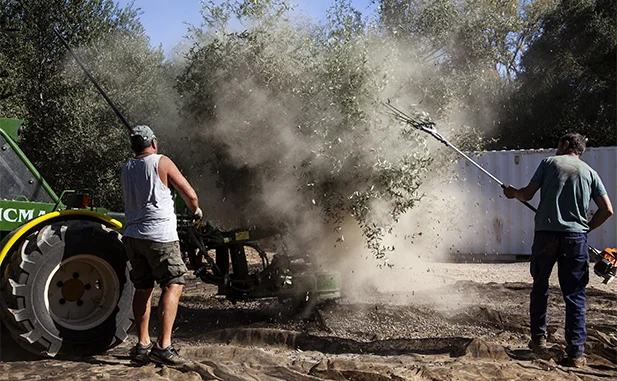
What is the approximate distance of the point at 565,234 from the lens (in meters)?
5.23

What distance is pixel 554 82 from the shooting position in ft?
66.9

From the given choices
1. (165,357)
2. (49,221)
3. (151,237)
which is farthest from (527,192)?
(49,221)

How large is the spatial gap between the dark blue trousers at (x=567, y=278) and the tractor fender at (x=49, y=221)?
12.3 feet

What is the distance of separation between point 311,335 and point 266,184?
158cm

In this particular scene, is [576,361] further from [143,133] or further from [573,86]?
[573,86]

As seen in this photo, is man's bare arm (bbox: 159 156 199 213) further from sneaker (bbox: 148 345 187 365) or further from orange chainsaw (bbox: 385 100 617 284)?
orange chainsaw (bbox: 385 100 617 284)

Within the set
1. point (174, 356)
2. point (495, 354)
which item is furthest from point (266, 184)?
point (495, 354)

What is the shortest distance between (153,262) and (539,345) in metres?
3.33

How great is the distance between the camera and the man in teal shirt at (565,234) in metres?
5.19

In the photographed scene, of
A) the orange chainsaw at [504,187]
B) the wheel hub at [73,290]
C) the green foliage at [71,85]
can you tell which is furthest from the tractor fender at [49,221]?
the green foliage at [71,85]

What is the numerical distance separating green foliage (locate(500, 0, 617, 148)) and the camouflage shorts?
54.8 feet

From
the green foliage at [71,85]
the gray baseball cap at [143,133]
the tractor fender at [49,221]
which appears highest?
the green foliage at [71,85]

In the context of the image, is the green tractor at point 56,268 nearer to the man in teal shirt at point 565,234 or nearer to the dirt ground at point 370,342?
the dirt ground at point 370,342

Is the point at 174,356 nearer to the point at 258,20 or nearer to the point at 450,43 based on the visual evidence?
the point at 258,20
